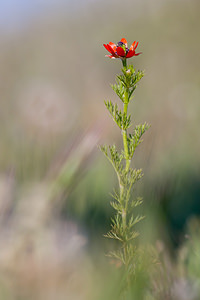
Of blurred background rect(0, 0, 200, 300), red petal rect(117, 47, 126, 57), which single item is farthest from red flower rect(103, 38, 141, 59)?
blurred background rect(0, 0, 200, 300)

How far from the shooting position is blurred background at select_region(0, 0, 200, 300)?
18.9 inches

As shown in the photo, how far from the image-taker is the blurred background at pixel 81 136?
0.48 m

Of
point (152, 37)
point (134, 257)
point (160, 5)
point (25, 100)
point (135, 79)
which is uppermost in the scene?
point (160, 5)

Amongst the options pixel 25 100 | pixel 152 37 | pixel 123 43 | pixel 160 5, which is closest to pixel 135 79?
pixel 123 43

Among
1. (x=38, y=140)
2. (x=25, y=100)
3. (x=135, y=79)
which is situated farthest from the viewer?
(x=25, y=100)

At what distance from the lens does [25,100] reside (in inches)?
36.1

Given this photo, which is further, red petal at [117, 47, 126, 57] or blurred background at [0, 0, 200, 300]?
blurred background at [0, 0, 200, 300]

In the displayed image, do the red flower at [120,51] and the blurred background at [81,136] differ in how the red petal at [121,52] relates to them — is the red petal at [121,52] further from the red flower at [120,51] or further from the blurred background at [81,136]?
the blurred background at [81,136]

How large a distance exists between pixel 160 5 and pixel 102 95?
490mm

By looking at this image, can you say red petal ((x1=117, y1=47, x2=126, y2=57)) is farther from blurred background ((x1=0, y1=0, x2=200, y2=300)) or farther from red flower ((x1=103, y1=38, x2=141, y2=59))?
blurred background ((x1=0, y1=0, x2=200, y2=300))

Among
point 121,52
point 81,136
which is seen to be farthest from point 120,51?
point 81,136

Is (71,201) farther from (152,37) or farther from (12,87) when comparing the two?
(152,37)

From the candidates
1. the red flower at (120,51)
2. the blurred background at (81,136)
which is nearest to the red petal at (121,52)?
the red flower at (120,51)

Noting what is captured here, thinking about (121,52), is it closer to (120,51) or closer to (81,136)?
(120,51)
